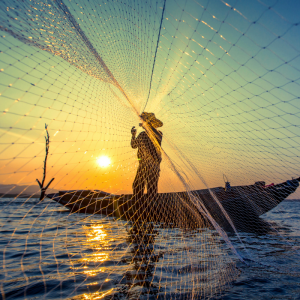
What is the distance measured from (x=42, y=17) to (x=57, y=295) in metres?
4.11

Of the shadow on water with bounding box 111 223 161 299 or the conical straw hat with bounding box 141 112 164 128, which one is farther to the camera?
the conical straw hat with bounding box 141 112 164 128

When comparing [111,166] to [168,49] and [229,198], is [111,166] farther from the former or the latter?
[229,198]

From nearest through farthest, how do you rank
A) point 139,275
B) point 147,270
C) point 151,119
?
point 139,275, point 147,270, point 151,119

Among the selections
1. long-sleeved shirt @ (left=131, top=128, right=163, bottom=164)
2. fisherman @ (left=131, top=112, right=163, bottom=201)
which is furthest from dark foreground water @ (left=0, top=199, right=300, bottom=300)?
long-sleeved shirt @ (left=131, top=128, right=163, bottom=164)

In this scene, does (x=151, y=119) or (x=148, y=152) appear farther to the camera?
(x=151, y=119)

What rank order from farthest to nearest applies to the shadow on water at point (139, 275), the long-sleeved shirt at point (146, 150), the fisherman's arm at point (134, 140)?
the long-sleeved shirt at point (146, 150), the fisherman's arm at point (134, 140), the shadow on water at point (139, 275)

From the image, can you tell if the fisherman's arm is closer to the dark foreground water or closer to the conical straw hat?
the conical straw hat

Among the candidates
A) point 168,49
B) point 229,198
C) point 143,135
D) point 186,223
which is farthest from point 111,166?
point 229,198

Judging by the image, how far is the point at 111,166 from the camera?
405cm

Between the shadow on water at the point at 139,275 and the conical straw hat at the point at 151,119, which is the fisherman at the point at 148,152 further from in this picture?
the shadow on water at the point at 139,275

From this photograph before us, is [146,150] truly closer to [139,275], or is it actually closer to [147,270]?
[147,270]

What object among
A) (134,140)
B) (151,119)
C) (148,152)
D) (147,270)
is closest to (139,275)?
(147,270)

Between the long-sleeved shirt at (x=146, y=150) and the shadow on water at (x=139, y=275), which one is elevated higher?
the long-sleeved shirt at (x=146, y=150)

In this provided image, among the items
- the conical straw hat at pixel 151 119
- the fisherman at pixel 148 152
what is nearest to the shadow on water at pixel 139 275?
the fisherman at pixel 148 152
